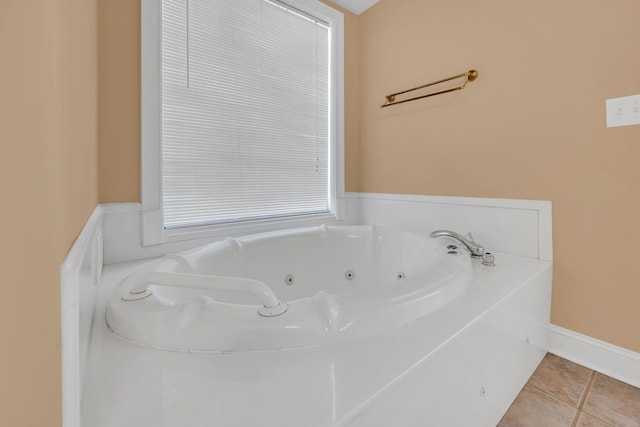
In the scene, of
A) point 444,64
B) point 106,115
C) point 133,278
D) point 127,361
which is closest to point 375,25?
point 444,64

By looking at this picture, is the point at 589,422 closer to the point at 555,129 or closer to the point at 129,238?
the point at 555,129

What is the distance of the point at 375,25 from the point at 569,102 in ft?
4.62

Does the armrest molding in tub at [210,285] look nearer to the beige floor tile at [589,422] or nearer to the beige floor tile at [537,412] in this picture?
the beige floor tile at [537,412]

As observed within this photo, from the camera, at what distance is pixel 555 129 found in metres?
1.22

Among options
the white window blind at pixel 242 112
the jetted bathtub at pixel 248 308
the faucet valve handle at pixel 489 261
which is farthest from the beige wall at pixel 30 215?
the faucet valve handle at pixel 489 261

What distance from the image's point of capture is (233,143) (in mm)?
1558

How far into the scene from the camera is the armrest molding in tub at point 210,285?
1.93 ft

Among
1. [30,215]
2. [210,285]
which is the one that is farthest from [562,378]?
[30,215]

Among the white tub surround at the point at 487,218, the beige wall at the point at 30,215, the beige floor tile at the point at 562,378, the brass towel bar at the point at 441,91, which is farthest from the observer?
the brass towel bar at the point at 441,91

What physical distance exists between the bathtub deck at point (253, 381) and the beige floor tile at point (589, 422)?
698 mm

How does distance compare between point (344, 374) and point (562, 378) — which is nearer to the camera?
point (344, 374)

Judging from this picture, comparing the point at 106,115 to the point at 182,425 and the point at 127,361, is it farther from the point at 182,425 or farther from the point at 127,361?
the point at 182,425

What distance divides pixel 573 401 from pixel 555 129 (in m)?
1.08

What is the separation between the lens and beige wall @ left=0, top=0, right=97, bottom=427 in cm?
23
